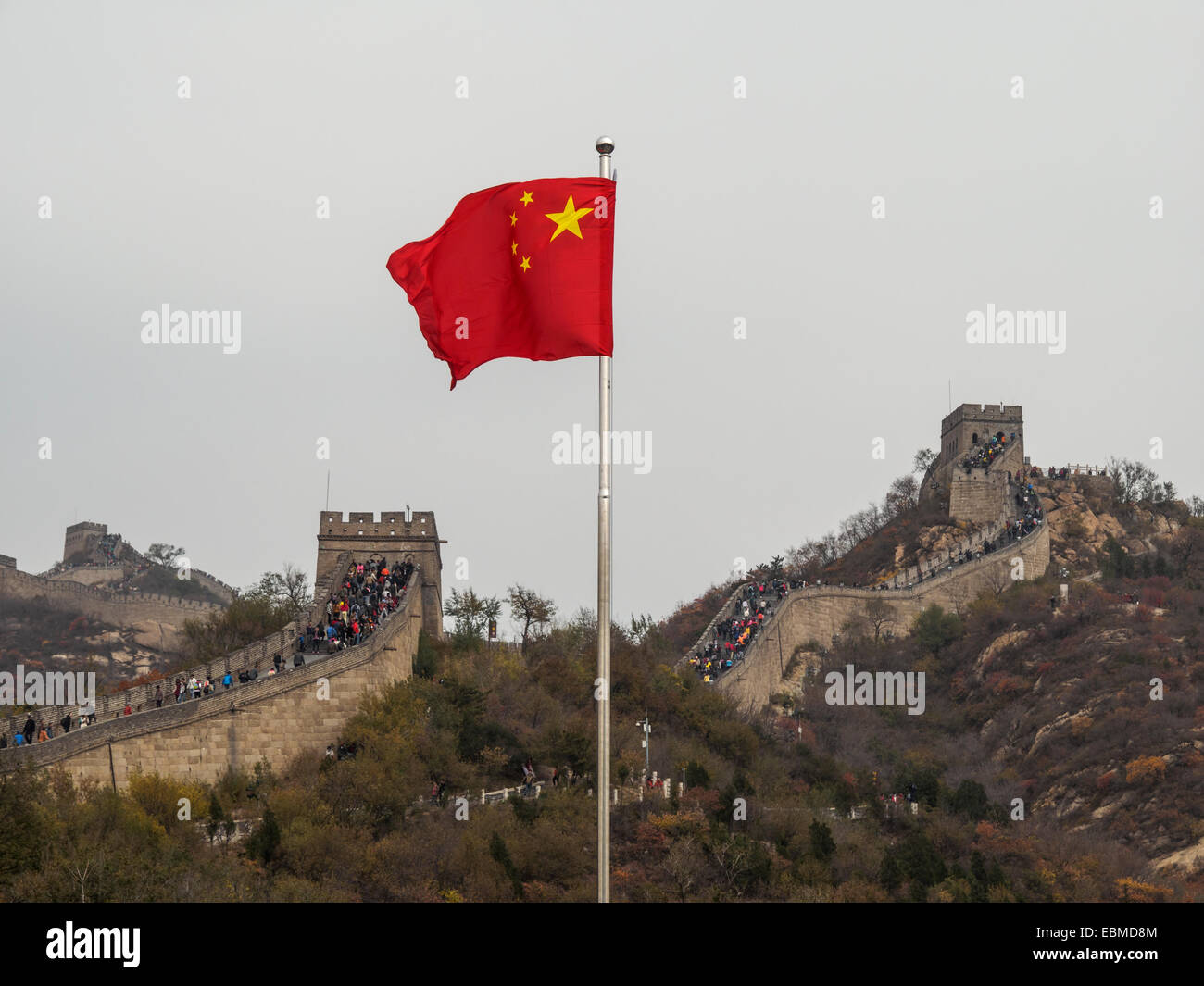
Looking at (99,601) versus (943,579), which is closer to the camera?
(943,579)

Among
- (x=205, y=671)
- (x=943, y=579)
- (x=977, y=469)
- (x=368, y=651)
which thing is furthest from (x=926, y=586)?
(x=205, y=671)

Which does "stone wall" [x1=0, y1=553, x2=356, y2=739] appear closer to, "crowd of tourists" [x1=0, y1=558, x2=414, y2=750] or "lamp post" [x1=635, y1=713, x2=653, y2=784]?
"crowd of tourists" [x1=0, y1=558, x2=414, y2=750]

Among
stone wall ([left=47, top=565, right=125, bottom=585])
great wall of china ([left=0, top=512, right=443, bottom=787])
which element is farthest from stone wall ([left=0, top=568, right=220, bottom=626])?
great wall of china ([left=0, top=512, right=443, bottom=787])

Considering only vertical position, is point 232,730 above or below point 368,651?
below

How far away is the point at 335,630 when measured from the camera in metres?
50.5

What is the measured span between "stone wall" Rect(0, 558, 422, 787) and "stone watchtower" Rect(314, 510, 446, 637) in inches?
448

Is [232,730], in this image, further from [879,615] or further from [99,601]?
[99,601]

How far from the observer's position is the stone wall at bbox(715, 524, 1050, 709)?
223 ft

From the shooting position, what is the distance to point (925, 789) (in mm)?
57000

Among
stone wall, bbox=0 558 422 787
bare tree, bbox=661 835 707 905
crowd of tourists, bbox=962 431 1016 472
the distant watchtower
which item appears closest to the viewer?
stone wall, bbox=0 558 422 787

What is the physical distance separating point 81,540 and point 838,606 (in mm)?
103028

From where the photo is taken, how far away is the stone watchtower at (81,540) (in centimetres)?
15750

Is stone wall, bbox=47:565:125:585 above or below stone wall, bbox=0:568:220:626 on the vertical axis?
above
